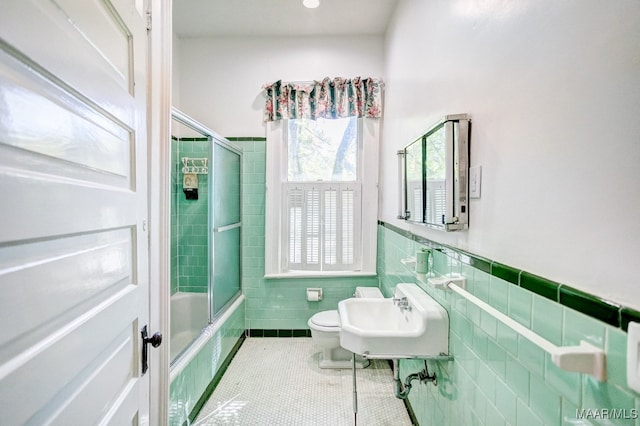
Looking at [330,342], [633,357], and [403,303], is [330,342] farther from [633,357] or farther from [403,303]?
[633,357]

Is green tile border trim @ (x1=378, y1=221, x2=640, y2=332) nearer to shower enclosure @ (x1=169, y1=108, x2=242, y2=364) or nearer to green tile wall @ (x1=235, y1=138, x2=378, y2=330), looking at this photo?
green tile wall @ (x1=235, y1=138, x2=378, y2=330)

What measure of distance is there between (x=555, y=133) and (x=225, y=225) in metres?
2.33

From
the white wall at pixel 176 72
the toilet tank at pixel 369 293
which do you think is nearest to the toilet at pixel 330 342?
the toilet tank at pixel 369 293

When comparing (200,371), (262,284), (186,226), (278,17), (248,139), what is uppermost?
(278,17)

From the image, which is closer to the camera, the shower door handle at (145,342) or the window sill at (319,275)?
the shower door handle at (145,342)

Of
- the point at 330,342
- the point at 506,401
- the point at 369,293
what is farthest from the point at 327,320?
the point at 506,401

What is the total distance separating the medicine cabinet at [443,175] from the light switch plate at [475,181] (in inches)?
0.7

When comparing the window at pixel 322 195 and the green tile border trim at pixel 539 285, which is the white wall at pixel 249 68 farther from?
the green tile border trim at pixel 539 285

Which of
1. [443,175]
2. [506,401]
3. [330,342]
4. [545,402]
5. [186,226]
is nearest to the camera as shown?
[545,402]

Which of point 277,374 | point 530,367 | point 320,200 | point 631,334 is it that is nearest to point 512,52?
point 631,334

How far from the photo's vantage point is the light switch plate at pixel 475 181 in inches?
42.0

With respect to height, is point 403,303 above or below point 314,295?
above

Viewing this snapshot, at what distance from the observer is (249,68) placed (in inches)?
109

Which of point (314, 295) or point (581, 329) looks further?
point (314, 295)
